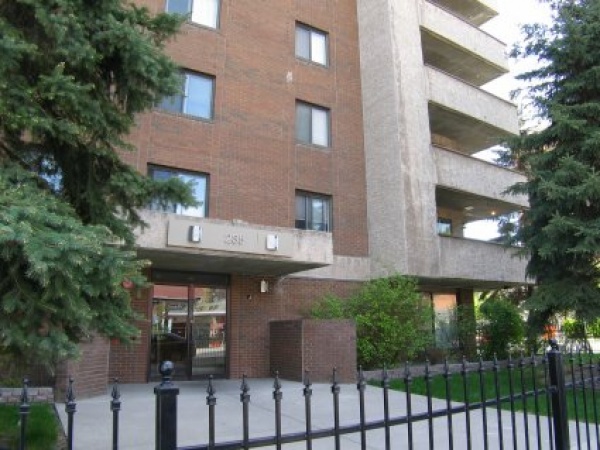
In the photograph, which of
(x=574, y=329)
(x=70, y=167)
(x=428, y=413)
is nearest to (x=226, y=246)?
(x=70, y=167)

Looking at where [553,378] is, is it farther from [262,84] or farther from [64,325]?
[262,84]

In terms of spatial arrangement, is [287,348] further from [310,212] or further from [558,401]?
[558,401]

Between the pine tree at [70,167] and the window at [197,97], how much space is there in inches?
397

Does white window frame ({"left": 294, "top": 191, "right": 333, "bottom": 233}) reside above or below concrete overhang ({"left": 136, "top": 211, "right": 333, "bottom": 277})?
above

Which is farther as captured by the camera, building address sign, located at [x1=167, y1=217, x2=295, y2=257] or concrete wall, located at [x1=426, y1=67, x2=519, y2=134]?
concrete wall, located at [x1=426, y1=67, x2=519, y2=134]

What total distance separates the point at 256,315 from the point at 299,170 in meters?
5.01

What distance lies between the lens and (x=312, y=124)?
20.3m

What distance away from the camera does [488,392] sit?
13.3 m

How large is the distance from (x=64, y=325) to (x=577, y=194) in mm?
12499

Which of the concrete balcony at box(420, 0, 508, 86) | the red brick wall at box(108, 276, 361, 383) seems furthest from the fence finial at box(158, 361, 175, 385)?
the concrete balcony at box(420, 0, 508, 86)

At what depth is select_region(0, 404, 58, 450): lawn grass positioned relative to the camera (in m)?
7.30

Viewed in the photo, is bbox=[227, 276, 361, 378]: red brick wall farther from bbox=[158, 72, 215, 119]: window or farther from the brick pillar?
the brick pillar

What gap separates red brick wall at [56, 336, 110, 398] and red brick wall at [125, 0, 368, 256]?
5.54 metres

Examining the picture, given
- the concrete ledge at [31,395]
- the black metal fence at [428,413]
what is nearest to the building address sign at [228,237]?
the concrete ledge at [31,395]
